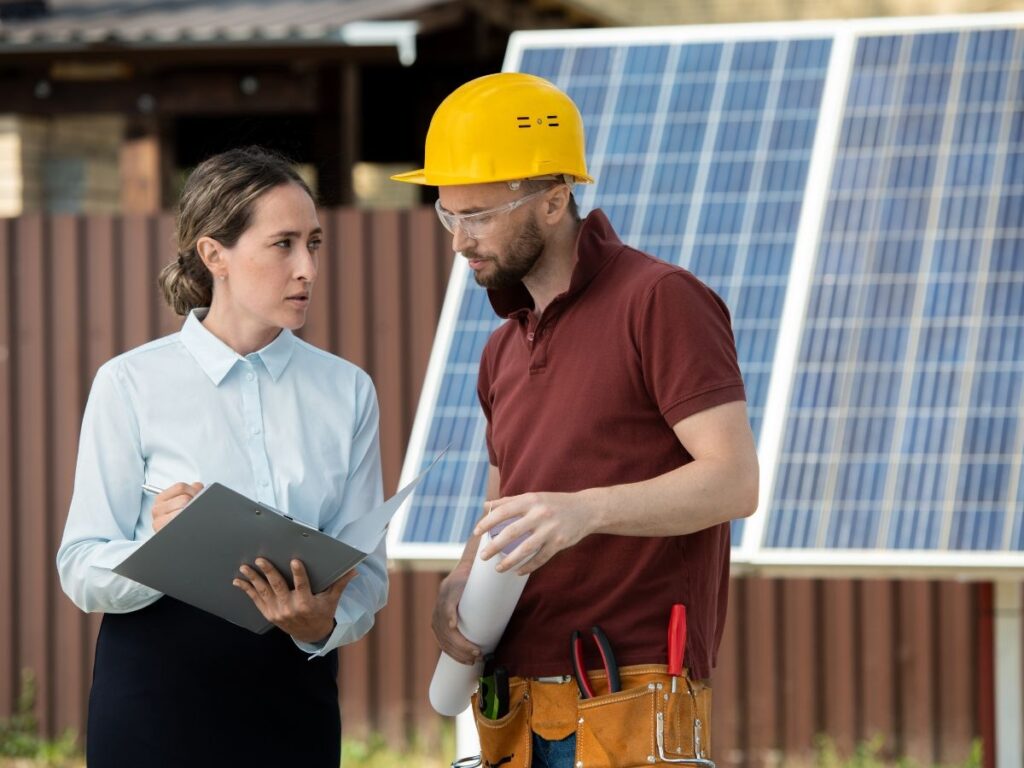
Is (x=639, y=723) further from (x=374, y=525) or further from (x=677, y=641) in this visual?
(x=374, y=525)

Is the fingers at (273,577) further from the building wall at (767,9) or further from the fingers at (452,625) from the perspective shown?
the building wall at (767,9)

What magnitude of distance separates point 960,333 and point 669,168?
1226 mm

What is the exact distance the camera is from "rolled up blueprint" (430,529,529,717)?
307cm

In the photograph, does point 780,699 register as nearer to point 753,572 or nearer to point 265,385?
point 753,572

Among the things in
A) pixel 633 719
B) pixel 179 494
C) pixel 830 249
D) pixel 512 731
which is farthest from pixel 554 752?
pixel 830 249

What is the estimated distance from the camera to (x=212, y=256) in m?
3.36

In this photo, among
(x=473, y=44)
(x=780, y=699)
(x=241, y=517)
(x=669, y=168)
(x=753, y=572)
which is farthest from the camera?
(x=473, y=44)

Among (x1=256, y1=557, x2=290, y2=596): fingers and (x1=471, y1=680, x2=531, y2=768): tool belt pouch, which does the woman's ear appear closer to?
(x1=256, y1=557, x2=290, y2=596): fingers

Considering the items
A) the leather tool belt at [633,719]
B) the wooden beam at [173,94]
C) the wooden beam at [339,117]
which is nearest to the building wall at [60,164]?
the wooden beam at [173,94]

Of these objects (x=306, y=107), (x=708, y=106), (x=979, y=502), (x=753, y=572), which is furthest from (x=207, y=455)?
(x=306, y=107)

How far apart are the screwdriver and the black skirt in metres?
0.73

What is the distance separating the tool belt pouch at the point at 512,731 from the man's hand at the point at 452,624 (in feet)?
0.34

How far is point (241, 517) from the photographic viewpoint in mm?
2914

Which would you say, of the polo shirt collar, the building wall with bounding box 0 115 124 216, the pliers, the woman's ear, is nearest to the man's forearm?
the pliers
